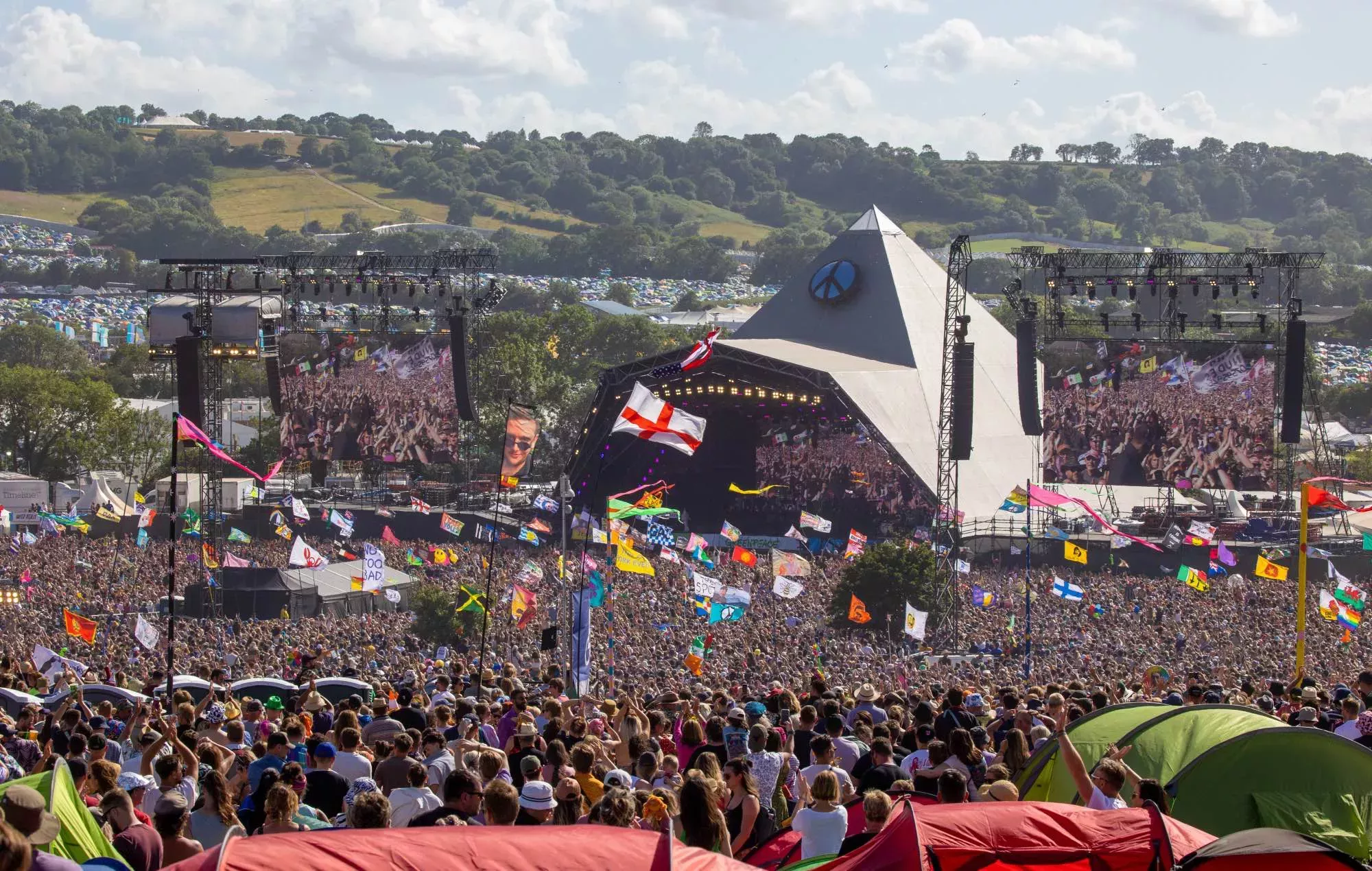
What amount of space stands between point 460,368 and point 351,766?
1605 inches

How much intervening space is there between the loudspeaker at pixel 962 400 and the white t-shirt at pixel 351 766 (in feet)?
95.8

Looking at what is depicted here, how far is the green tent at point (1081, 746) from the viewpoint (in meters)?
10.1

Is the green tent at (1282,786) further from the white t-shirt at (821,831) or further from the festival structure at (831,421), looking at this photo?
the festival structure at (831,421)

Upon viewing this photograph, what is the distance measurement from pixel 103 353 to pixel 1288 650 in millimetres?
111815

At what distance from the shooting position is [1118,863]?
7148 mm

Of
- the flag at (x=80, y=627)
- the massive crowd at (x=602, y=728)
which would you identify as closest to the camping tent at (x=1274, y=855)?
the massive crowd at (x=602, y=728)

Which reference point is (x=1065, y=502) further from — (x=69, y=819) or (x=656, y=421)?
(x=69, y=819)

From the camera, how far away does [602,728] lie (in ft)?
41.2

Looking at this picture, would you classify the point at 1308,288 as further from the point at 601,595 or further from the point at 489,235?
the point at 601,595

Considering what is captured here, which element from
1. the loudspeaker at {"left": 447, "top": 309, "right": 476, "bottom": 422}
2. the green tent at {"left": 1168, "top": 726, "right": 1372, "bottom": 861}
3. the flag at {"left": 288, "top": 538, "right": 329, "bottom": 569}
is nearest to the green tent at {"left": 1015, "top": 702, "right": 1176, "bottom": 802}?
the green tent at {"left": 1168, "top": 726, "right": 1372, "bottom": 861}

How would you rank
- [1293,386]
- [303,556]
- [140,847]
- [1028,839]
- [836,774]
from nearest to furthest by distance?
→ [1028,839]
[140,847]
[836,774]
[303,556]
[1293,386]

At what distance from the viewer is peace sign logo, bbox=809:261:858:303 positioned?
2430 inches

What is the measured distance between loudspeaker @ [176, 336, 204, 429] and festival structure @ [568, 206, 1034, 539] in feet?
37.5

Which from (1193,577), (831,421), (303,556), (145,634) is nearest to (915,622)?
(1193,577)
